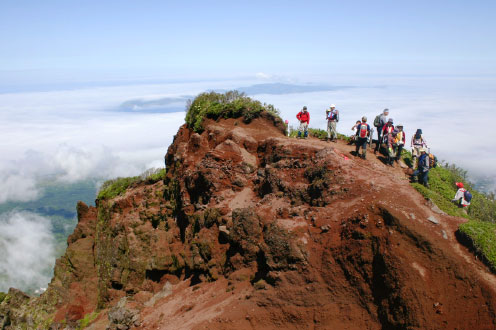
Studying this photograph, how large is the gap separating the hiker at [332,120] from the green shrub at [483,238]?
31.7ft

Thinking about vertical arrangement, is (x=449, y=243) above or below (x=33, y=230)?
above

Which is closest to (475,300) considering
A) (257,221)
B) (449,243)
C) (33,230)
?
(449,243)

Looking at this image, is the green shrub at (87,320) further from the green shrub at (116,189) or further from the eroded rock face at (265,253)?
the green shrub at (116,189)

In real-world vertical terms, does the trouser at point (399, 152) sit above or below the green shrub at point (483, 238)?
above

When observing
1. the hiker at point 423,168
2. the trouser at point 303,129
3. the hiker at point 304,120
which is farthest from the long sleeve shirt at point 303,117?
the hiker at point 423,168

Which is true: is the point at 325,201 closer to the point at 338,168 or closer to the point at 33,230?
the point at 338,168

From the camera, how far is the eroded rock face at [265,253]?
364 inches

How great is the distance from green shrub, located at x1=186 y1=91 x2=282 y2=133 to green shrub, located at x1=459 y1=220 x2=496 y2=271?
1147 cm

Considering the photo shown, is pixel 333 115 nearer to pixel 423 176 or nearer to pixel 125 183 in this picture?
pixel 423 176

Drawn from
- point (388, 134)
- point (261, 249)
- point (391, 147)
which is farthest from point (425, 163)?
point (261, 249)

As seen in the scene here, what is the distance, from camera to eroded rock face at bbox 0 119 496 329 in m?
9.26

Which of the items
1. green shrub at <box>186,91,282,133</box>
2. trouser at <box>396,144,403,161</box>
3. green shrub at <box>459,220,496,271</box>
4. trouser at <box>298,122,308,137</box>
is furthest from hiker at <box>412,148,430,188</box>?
green shrub at <box>186,91,282,133</box>

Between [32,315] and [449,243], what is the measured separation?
23.5 metres

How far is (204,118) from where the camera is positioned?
66.2 feet
